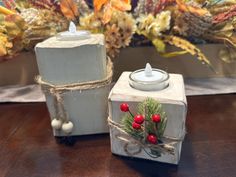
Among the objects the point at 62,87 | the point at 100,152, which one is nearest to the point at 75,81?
the point at 62,87

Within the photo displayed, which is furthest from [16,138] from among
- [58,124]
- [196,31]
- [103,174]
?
[196,31]

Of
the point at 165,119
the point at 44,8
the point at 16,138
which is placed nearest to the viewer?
the point at 165,119

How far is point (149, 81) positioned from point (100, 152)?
0.54 feet

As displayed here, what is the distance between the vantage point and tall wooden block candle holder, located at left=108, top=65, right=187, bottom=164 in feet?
1.17

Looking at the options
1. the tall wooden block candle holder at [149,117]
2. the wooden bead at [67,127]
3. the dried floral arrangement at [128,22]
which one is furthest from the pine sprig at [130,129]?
the dried floral arrangement at [128,22]

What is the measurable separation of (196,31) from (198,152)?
36 centimetres

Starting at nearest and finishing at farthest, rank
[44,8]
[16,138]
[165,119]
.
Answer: [165,119], [16,138], [44,8]

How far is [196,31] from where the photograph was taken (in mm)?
635

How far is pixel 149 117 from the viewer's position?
0.36 m

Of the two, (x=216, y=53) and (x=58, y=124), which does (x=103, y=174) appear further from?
(x=216, y=53)

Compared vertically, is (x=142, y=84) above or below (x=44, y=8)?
below

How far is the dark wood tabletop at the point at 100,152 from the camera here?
38 centimetres

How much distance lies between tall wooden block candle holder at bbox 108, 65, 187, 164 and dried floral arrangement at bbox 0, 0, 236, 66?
216 millimetres

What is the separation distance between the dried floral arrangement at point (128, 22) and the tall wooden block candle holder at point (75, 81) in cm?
15
